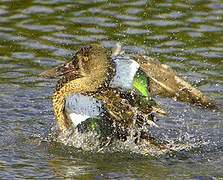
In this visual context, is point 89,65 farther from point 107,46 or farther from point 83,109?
point 107,46

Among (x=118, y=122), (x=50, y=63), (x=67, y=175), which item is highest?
(x=50, y=63)

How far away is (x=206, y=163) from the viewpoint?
6.10 meters

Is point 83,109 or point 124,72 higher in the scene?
point 124,72

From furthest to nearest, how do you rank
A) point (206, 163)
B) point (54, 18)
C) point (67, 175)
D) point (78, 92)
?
point (54, 18) < point (78, 92) < point (206, 163) < point (67, 175)

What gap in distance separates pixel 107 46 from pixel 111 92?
3.50m

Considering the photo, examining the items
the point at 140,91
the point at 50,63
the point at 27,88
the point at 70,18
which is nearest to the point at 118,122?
the point at 140,91

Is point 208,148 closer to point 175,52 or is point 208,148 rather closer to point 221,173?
point 221,173

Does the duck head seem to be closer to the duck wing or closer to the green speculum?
the green speculum

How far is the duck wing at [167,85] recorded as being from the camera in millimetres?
7250

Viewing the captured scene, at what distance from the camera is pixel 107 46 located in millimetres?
9609

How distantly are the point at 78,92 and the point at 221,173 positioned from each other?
1912mm

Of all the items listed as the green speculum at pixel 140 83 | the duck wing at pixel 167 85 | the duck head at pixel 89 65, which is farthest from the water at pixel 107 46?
the duck head at pixel 89 65

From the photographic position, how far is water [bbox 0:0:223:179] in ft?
19.6

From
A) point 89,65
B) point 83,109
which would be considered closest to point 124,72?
point 89,65
